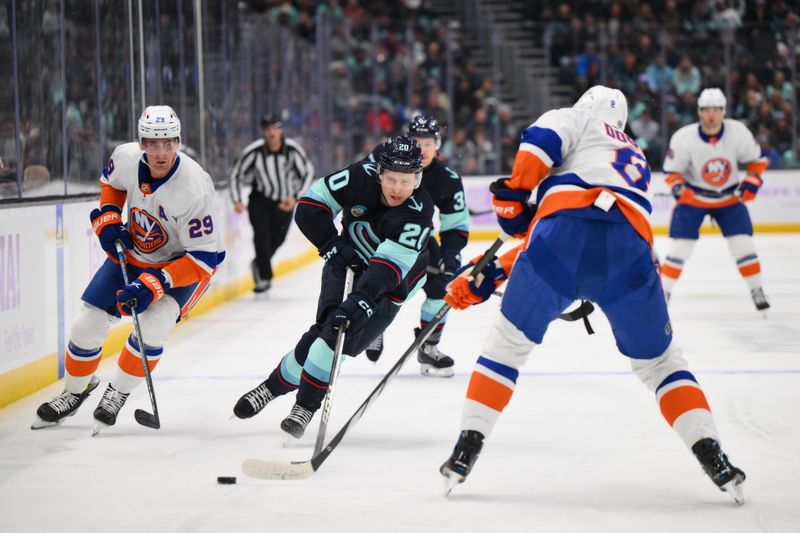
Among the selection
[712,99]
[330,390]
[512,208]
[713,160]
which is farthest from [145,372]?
[712,99]

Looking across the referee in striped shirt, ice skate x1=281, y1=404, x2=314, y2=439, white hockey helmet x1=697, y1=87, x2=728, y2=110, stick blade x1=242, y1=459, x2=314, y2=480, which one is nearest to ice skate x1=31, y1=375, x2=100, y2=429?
ice skate x1=281, y1=404, x2=314, y2=439

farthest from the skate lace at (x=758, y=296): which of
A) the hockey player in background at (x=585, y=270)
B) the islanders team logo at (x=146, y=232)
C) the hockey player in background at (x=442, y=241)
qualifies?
the islanders team logo at (x=146, y=232)

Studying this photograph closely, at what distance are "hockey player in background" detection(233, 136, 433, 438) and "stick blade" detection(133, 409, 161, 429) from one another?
0.31 meters

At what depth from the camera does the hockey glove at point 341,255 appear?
3.92 metres

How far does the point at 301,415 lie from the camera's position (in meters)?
3.75

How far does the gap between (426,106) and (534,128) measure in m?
10.5

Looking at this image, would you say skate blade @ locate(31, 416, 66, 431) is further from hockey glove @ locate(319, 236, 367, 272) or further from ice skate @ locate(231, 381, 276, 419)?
hockey glove @ locate(319, 236, 367, 272)

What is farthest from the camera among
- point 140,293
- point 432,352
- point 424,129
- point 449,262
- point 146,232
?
point 432,352

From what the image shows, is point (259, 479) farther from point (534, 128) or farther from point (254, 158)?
point (254, 158)

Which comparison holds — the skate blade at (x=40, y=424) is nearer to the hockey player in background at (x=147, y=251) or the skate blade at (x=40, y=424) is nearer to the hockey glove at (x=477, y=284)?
the hockey player in background at (x=147, y=251)

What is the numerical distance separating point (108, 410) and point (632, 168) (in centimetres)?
198

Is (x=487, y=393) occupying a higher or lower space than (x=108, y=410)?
higher

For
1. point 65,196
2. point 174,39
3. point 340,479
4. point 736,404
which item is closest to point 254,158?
point 174,39

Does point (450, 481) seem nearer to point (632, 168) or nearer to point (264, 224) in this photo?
point (632, 168)
